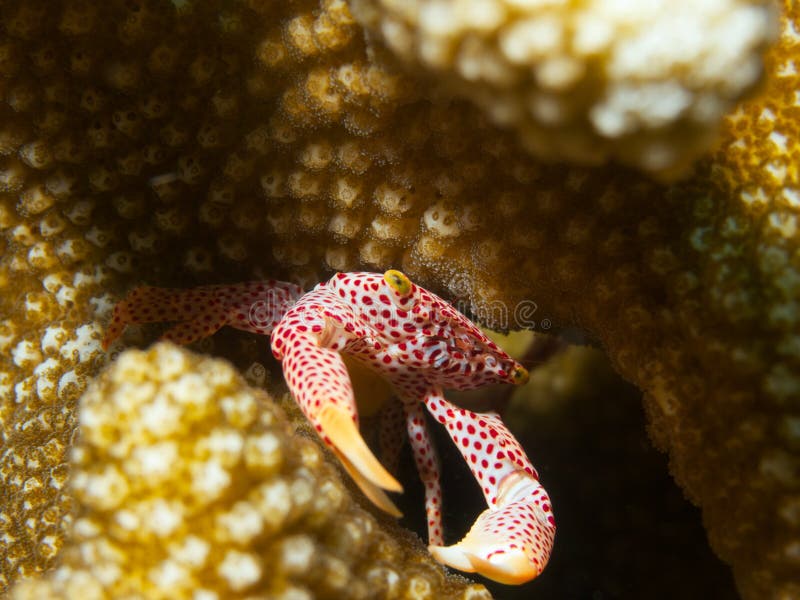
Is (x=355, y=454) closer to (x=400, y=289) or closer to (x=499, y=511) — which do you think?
(x=400, y=289)

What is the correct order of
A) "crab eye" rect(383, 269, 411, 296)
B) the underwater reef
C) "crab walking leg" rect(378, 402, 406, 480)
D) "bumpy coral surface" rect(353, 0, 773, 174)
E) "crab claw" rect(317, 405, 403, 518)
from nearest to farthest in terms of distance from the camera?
"bumpy coral surface" rect(353, 0, 773, 174), "crab claw" rect(317, 405, 403, 518), the underwater reef, "crab eye" rect(383, 269, 411, 296), "crab walking leg" rect(378, 402, 406, 480)

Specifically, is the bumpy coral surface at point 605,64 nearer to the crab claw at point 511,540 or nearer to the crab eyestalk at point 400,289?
the crab eyestalk at point 400,289

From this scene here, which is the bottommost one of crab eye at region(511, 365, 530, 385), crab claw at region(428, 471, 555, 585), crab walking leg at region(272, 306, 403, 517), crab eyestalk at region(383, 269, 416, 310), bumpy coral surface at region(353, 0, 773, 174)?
crab claw at region(428, 471, 555, 585)

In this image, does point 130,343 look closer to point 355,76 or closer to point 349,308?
point 349,308

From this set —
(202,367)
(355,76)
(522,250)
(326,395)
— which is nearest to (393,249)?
(522,250)

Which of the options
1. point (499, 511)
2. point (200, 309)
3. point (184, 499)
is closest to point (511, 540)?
point (499, 511)

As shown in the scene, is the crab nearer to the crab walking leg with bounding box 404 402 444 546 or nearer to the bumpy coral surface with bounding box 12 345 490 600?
the crab walking leg with bounding box 404 402 444 546

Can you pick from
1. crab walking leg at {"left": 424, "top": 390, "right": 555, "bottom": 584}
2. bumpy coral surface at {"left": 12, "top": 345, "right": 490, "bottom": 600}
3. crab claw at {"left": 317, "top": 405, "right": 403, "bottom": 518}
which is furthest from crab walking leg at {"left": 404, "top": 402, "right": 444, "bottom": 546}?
bumpy coral surface at {"left": 12, "top": 345, "right": 490, "bottom": 600}

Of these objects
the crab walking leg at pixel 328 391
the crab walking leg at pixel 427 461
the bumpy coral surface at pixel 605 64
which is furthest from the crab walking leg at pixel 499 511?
the bumpy coral surface at pixel 605 64
